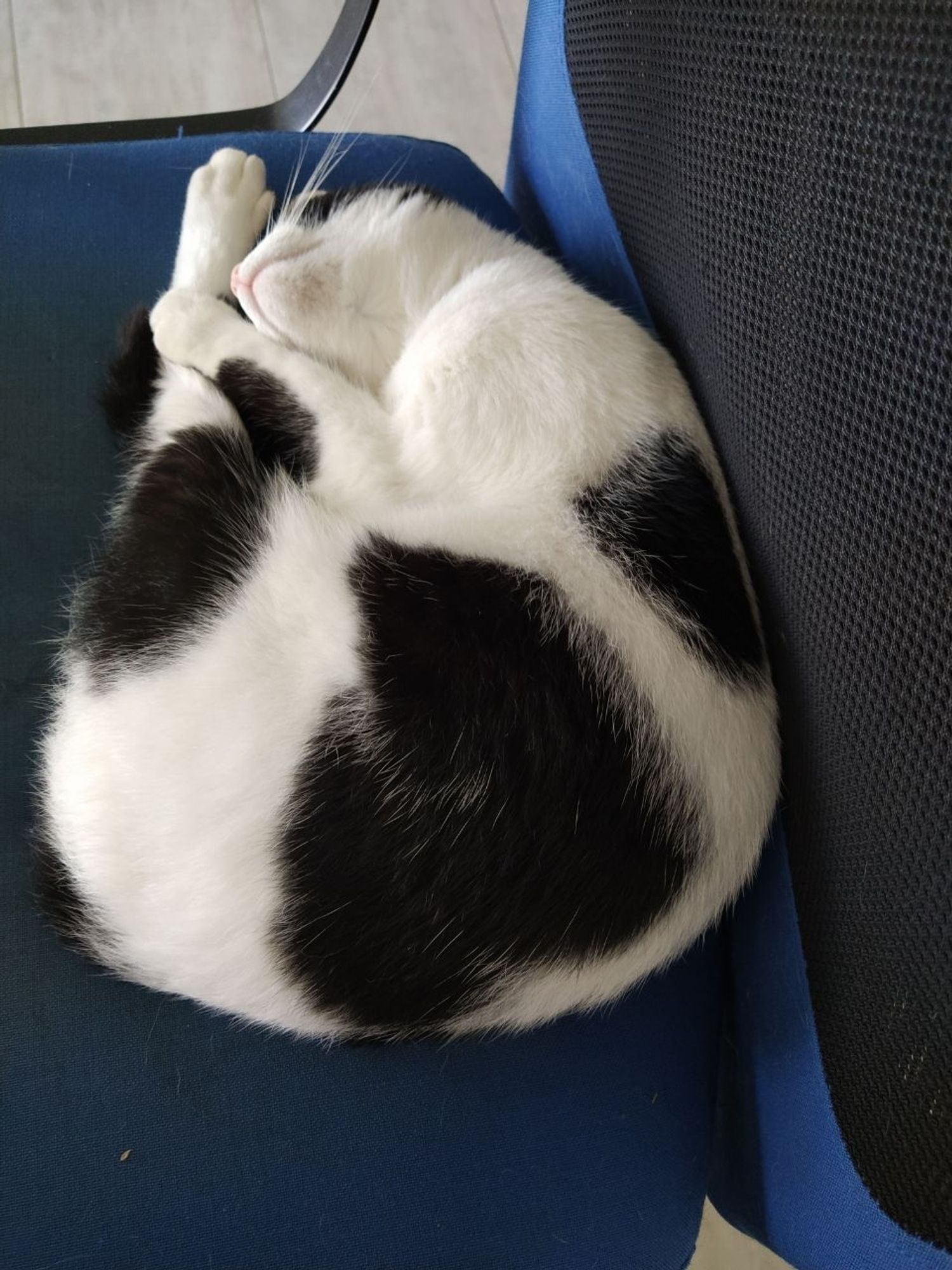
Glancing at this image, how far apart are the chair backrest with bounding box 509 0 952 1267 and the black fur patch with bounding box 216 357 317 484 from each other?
367 millimetres

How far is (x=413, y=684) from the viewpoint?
2.51 ft

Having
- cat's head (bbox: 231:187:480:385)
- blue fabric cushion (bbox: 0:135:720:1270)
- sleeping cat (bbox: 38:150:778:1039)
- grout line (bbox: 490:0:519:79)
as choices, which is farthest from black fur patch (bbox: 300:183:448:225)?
grout line (bbox: 490:0:519:79)

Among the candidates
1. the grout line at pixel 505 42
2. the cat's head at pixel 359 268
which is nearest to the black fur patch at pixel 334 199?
the cat's head at pixel 359 268

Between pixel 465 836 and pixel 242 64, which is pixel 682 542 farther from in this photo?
pixel 242 64

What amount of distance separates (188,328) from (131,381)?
0.26 ft

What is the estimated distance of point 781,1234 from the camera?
776mm

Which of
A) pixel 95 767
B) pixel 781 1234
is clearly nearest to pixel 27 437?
pixel 95 767

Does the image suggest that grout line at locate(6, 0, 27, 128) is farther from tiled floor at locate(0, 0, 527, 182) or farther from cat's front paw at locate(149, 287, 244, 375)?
cat's front paw at locate(149, 287, 244, 375)

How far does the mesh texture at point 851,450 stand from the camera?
1.77 feet

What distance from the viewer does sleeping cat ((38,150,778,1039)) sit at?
72 centimetres

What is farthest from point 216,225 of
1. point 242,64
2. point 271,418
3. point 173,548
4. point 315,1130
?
point 242,64

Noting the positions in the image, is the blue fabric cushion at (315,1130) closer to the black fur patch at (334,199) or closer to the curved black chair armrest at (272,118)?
the black fur patch at (334,199)

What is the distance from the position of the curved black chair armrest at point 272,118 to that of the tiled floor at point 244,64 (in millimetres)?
571

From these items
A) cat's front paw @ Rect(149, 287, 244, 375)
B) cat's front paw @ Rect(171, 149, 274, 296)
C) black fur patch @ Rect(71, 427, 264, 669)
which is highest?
cat's front paw @ Rect(171, 149, 274, 296)
